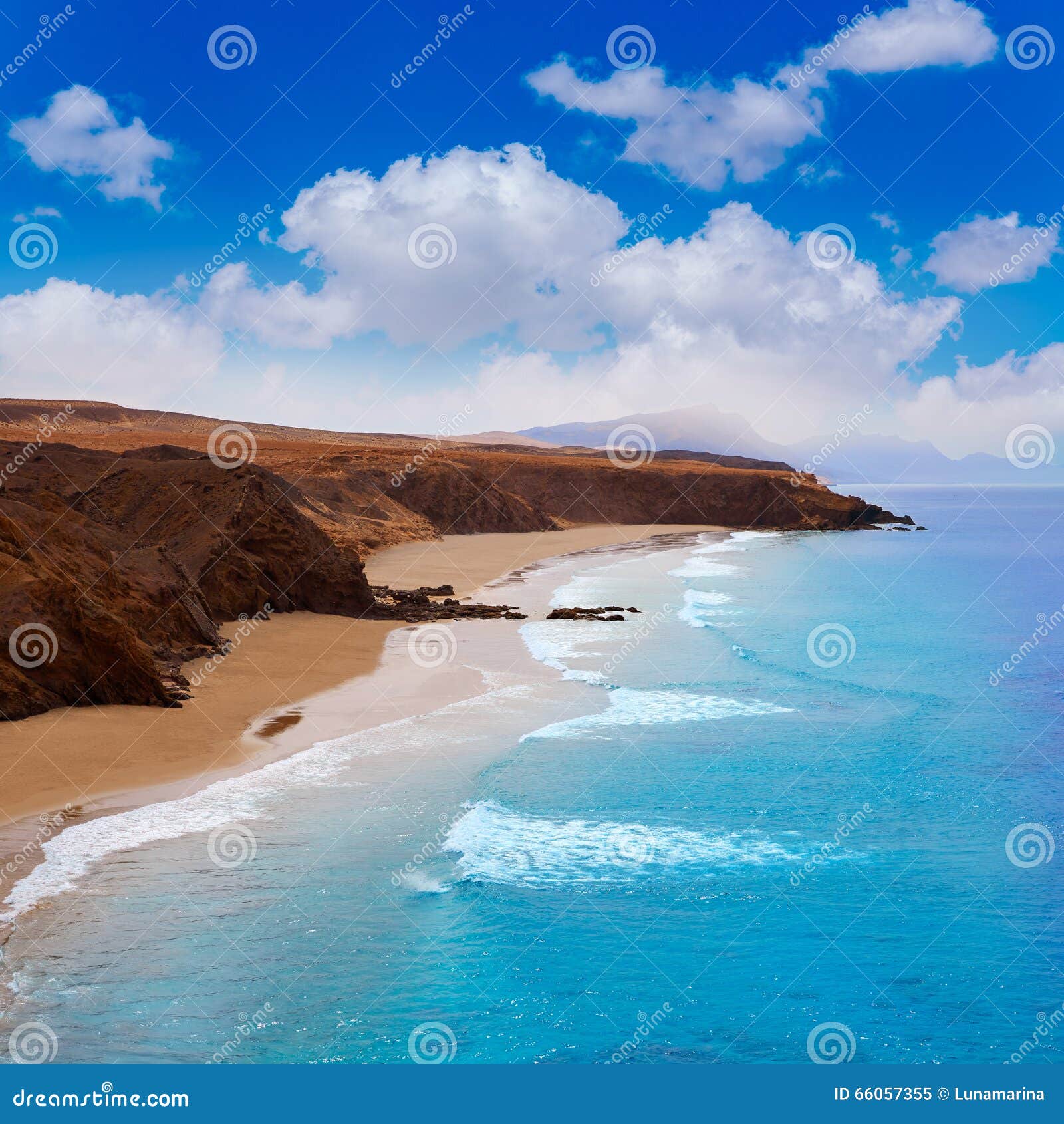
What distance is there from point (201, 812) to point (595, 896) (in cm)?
478

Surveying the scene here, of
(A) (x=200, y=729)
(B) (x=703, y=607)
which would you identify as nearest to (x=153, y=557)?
(A) (x=200, y=729)

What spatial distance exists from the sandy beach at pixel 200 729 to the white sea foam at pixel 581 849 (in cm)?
377

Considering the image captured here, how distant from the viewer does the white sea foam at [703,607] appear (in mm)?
30000

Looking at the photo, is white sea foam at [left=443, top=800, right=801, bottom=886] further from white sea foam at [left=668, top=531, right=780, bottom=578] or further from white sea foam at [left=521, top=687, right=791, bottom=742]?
white sea foam at [left=668, top=531, right=780, bottom=578]

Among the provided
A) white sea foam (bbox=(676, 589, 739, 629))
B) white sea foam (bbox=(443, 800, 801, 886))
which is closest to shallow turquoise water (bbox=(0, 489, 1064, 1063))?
white sea foam (bbox=(443, 800, 801, 886))

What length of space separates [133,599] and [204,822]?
337 inches

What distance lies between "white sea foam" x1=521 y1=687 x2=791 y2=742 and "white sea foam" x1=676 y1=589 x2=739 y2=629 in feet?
30.2

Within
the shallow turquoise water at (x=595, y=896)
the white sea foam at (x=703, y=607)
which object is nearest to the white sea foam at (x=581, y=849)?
the shallow turquoise water at (x=595, y=896)

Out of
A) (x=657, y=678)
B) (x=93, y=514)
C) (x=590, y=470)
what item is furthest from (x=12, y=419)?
(x=657, y=678)

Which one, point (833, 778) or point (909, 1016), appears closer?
point (909, 1016)

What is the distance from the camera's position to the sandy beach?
1199 cm

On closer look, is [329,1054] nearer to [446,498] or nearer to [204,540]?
[204,540]

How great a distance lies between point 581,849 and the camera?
1142cm

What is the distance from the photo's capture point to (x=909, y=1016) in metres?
8.17
